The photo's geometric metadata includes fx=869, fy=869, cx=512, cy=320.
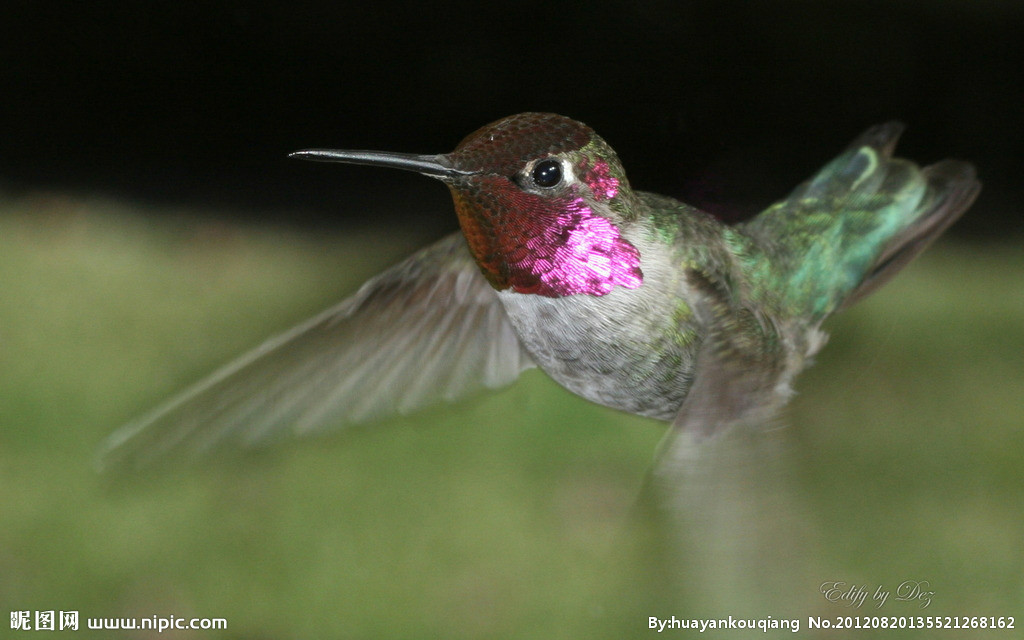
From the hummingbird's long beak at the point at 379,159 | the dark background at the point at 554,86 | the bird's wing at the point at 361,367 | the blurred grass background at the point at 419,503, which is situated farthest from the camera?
the blurred grass background at the point at 419,503

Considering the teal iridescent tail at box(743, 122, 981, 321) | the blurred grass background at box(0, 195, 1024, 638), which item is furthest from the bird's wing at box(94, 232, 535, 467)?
the blurred grass background at box(0, 195, 1024, 638)

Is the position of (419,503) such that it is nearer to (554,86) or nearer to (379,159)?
(554,86)

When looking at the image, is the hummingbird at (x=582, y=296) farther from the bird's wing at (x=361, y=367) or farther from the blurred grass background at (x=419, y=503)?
the blurred grass background at (x=419, y=503)

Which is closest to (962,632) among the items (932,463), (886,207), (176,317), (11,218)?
(932,463)

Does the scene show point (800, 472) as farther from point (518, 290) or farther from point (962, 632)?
point (962, 632)

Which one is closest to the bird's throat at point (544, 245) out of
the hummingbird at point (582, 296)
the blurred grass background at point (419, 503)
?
the hummingbird at point (582, 296)

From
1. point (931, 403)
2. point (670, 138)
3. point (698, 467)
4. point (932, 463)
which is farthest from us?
point (932, 463)

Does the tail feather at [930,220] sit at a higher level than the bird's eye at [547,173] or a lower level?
lower
